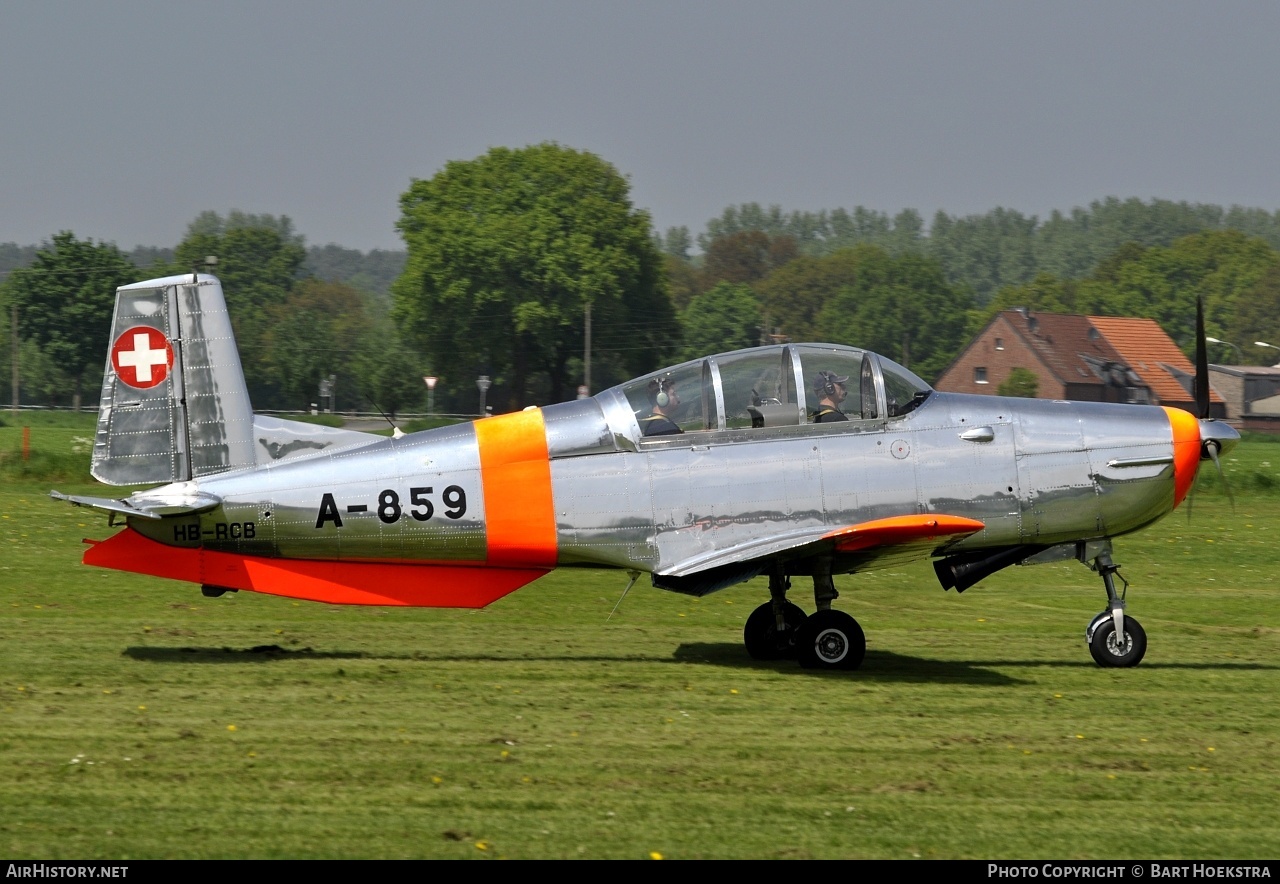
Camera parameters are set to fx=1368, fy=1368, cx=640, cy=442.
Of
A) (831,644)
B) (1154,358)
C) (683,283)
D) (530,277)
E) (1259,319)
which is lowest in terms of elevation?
(831,644)

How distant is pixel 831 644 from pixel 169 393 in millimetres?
5172

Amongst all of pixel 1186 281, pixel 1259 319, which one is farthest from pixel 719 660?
pixel 1259 319

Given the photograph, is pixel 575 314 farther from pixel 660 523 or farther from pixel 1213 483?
pixel 660 523

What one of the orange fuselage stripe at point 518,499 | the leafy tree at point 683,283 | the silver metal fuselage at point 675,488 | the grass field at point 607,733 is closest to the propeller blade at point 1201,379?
the silver metal fuselage at point 675,488

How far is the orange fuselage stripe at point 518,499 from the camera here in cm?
983

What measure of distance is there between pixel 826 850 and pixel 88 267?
78627 millimetres

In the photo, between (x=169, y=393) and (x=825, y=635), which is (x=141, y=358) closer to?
(x=169, y=393)

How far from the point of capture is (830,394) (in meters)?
9.95

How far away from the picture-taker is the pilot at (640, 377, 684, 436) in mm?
9883

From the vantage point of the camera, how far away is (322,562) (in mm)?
9805

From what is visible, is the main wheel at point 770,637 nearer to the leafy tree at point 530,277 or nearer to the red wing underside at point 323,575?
the red wing underside at point 323,575

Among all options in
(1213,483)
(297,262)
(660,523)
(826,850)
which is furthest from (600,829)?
(297,262)

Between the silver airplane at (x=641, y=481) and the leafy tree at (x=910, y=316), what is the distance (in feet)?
323

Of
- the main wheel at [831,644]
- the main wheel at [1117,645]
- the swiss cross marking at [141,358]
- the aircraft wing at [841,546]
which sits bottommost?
the main wheel at [1117,645]
